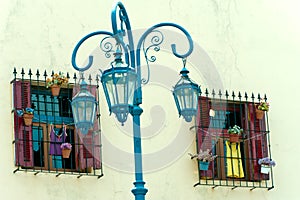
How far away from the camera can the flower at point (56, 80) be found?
13484mm

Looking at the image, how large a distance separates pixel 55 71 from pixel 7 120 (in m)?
1.02

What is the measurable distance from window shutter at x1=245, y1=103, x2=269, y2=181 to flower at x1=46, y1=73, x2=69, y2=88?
2979 millimetres

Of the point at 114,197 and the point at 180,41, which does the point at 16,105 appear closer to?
the point at 114,197

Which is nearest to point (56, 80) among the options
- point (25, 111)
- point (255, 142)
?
point (25, 111)

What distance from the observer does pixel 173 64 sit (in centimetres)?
1467

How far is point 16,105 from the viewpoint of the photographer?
13227 mm

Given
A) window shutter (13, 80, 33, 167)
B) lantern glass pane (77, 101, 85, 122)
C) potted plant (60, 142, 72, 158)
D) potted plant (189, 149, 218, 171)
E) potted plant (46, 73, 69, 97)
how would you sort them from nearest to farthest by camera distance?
lantern glass pane (77, 101, 85, 122) < window shutter (13, 80, 33, 167) < potted plant (60, 142, 72, 158) < potted plant (46, 73, 69, 97) < potted plant (189, 149, 218, 171)

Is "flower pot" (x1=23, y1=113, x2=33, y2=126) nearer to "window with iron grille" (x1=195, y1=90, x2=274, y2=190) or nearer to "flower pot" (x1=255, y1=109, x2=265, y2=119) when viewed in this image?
"window with iron grille" (x1=195, y1=90, x2=274, y2=190)

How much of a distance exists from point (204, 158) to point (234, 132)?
695 millimetres

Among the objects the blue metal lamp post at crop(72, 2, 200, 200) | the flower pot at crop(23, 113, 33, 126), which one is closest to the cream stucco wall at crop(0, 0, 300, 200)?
the flower pot at crop(23, 113, 33, 126)

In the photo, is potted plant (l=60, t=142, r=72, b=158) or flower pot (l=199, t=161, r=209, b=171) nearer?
potted plant (l=60, t=142, r=72, b=158)

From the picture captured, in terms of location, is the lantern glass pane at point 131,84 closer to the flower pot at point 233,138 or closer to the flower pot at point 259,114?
the flower pot at point 233,138

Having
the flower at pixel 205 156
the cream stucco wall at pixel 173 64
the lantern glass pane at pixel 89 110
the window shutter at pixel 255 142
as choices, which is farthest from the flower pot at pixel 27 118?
the window shutter at pixel 255 142

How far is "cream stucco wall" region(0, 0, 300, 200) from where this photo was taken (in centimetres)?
1340
